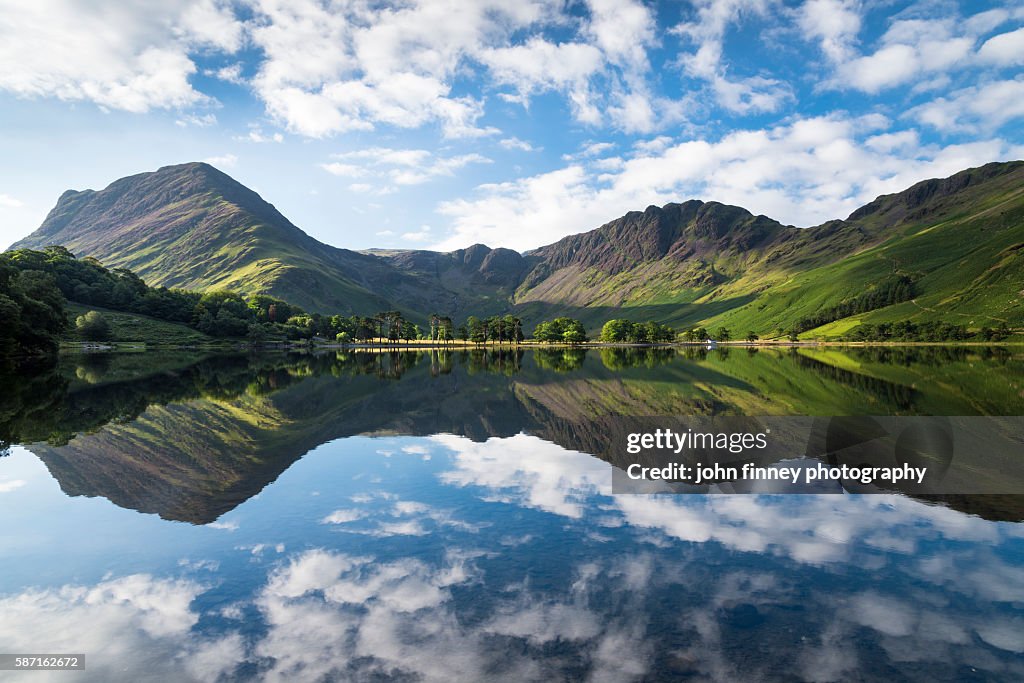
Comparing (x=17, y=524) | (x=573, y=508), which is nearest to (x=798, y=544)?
(x=573, y=508)

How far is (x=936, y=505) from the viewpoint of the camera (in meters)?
19.2

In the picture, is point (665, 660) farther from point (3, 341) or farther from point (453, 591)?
point (3, 341)

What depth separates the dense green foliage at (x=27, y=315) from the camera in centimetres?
8344

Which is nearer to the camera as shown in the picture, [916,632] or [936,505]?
[916,632]

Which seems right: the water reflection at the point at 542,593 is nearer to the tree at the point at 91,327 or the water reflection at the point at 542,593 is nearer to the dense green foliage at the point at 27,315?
the dense green foliage at the point at 27,315

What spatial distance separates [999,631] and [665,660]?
761cm

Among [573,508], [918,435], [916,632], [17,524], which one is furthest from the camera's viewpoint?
[918,435]

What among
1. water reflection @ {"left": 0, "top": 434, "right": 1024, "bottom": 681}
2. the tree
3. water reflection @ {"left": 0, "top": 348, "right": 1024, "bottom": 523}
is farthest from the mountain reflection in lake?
the tree

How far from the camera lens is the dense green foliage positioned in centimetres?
8344

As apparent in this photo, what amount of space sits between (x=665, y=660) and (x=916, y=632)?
5.82 m

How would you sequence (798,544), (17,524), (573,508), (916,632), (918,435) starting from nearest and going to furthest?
(916,632) < (798,544) < (17,524) < (573,508) < (918,435)

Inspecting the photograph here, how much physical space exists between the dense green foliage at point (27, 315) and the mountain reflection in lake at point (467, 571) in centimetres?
7745

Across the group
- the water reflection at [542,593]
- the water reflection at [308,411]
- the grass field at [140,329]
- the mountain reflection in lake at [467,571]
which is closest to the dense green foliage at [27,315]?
the water reflection at [308,411]

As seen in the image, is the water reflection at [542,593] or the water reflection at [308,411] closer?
the water reflection at [542,593]
